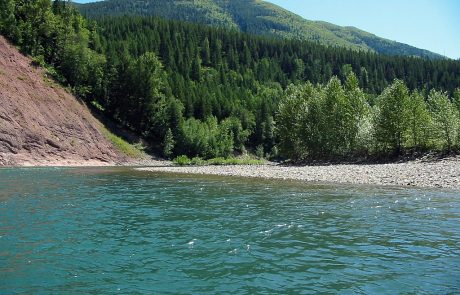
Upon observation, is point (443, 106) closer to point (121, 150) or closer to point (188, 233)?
point (188, 233)

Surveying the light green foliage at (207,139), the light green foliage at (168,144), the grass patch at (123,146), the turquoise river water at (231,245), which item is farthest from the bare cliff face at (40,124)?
the turquoise river water at (231,245)

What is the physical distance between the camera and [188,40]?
18500cm

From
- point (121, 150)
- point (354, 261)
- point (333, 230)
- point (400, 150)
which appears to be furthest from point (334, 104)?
point (354, 261)

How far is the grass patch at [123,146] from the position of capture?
279ft

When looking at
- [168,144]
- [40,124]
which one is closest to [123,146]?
[168,144]

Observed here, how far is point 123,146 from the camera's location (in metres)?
86.2

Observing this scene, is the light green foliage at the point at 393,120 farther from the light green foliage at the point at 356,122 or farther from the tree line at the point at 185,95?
the light green foliage at the point at 356,122

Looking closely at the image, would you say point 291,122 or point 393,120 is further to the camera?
point 291,122

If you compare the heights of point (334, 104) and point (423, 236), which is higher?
point (334, 104)

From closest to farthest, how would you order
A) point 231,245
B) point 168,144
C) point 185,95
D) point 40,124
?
point 231,245, point 40,124, point 168,144, point 185,95

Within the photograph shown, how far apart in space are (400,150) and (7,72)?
225ft

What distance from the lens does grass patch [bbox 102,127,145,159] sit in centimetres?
8494

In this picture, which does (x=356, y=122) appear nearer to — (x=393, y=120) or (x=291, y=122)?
(x=393, y=120)

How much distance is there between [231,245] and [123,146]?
75496mm
